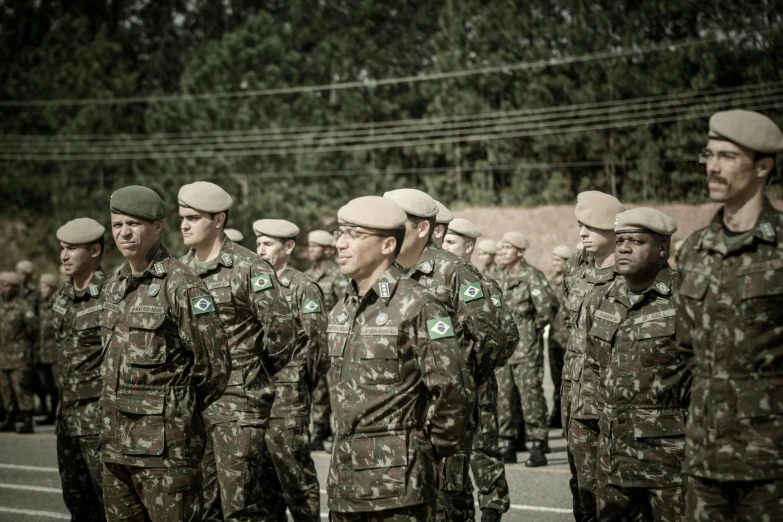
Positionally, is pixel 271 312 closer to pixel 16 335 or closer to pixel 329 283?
pixel 329 283

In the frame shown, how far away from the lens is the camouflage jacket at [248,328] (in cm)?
710

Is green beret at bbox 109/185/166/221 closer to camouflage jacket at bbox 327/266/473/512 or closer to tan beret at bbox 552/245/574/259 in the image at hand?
camouflage jacket at bbox 327/266/473/512

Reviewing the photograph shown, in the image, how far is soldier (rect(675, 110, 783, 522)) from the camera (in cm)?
439

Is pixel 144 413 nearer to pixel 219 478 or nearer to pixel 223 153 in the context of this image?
pixel 219 478

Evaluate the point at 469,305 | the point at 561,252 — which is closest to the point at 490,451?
the point at 469,305

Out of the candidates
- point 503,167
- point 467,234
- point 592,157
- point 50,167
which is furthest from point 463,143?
point 467,234

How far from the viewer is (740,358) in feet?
14.6

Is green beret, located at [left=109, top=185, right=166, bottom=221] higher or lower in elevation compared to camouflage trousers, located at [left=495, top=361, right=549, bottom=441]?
higher

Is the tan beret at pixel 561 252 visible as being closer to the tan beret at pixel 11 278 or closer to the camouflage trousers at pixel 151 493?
the tan beret at pixel 11 278

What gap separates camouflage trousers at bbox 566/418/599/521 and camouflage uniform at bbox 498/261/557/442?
4816mm

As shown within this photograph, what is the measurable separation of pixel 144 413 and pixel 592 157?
35.5m

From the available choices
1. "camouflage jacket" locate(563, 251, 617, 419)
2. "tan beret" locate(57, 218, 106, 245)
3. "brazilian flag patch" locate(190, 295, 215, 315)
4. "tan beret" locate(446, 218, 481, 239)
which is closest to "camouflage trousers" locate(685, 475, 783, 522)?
"camouflage jacket" locate(563, 251, 617, 419)

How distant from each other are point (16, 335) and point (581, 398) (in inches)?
473

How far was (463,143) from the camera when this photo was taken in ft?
138
